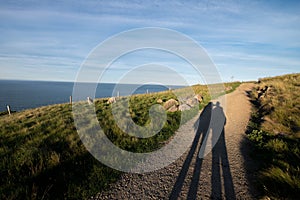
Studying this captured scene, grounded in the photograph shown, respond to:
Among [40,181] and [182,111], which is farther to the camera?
[182,111]

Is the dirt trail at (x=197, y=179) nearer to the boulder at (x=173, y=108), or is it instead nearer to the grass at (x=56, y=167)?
the grass at (x=56, y=167)

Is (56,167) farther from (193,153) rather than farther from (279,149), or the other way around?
(279,149)

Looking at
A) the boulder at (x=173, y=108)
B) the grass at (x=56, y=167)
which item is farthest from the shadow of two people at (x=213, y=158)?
the boulder at (x=173, y=108)

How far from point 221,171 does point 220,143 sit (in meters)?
2.83

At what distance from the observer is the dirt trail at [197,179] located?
482cm

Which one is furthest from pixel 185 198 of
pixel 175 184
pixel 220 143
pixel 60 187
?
pixel 220 143

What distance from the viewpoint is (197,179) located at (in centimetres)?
550

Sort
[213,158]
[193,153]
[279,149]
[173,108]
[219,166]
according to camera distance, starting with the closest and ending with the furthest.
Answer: [219,166] → [279,149] → [213,158] → [193,153] → [173,108]

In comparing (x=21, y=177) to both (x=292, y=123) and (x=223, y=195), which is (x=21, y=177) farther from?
(x=292, y=123)

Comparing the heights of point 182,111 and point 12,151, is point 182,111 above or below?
above

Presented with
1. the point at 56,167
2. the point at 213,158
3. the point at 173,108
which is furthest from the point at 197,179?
the point at 173,108

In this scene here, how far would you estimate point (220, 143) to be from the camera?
8586 millimetres

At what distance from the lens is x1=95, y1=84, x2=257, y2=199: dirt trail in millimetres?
4825

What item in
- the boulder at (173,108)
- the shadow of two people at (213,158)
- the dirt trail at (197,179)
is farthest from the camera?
the boulder at (173,108)
